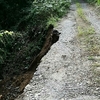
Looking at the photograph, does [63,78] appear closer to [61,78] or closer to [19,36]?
[61,78]

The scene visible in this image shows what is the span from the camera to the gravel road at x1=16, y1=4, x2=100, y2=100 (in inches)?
235

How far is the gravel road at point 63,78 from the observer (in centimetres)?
597

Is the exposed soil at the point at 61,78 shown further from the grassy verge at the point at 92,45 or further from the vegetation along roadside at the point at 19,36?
the vegetation along roadside at the point at 19,36

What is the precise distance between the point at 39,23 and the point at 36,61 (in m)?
6.18

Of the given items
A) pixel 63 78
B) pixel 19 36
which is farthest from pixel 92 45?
pixel 19 36

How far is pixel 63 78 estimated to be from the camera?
22.6 ft

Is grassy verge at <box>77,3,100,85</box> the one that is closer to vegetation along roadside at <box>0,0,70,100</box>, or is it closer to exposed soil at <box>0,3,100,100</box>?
exposed soil at <box>0,3,100,100</box>

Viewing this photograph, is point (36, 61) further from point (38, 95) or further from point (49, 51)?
point (38, 95)

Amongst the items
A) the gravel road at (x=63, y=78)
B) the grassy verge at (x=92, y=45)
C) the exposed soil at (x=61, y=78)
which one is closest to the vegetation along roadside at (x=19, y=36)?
the exposed soil at (x=61, y=78)

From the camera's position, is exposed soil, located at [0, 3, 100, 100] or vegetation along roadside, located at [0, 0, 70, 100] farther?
vegetation along roadside, located at [0, 0, 70, 100]

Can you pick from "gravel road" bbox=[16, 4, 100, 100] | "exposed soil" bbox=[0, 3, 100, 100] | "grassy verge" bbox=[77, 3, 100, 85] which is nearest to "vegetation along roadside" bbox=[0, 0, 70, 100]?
"exposed soil" bbox=[0, 3, 100, 100]

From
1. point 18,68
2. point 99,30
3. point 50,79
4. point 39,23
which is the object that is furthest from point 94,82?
point 39,23

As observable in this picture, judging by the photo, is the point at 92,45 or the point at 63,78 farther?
the point at 92,45

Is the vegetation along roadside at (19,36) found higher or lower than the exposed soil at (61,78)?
lower
